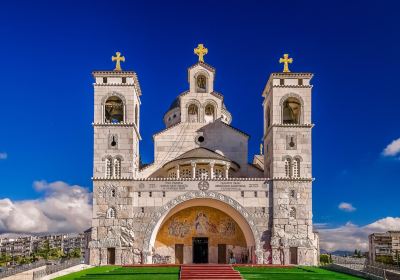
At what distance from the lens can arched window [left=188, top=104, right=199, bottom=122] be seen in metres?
43.1

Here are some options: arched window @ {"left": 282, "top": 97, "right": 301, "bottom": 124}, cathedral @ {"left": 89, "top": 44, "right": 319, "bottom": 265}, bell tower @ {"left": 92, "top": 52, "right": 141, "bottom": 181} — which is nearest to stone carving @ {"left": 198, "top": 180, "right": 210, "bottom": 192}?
cathedral @ {"left": 89, "top": 44, "right": 319, "bottom": 265}

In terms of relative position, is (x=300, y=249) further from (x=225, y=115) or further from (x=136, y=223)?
(x=225, y=115)

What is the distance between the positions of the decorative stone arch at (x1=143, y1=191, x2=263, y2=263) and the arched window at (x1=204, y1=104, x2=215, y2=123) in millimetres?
8547

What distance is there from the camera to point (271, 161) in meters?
37.5

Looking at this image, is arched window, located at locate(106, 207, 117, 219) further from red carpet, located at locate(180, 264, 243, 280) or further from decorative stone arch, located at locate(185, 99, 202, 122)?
decorative stone arch, located at locate(185, 99, 202, 122)

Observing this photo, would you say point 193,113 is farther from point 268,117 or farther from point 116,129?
point 116,129

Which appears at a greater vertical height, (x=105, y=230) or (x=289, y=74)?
(x=289, y=74)

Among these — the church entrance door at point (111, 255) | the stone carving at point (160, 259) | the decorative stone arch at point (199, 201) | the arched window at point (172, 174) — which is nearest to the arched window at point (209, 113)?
the arched window at point (172, 174)

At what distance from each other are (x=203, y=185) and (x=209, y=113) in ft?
28.7

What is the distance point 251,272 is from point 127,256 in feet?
35.8

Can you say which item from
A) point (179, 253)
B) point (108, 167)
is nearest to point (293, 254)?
point (179, 253)

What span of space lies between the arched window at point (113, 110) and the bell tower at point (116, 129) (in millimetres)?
379

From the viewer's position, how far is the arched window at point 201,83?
43.3 meters

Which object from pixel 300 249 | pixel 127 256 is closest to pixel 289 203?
pixel 300 249
